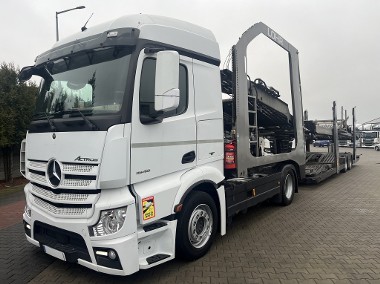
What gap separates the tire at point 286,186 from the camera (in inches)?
266

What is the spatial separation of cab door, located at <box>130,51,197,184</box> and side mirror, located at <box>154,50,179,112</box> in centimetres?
21

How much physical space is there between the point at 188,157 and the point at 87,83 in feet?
4.91

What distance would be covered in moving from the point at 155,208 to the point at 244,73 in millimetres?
2957

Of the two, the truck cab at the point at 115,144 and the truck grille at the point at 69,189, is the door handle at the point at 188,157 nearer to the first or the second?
the truck cab at the point at 115,144

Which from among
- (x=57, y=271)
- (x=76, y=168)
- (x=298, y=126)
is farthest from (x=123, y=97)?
(x=298, y=126)

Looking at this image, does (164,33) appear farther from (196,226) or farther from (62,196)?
(196,226)

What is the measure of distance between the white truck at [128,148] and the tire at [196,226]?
0.05 ft

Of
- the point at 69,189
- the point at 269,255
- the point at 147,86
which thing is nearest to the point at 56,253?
the point at 69,189

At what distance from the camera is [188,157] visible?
3.97 meters

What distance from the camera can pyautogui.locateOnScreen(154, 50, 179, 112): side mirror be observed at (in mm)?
3180

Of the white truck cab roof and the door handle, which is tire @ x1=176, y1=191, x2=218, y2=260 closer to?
the door handle

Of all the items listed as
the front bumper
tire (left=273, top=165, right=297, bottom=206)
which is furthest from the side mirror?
tire (left=273, top=165, right=297, bottom=206)

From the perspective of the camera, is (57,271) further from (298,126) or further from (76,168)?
(298,126)

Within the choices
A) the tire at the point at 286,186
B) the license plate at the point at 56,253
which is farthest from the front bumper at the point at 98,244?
the tire at the point at 286,186
